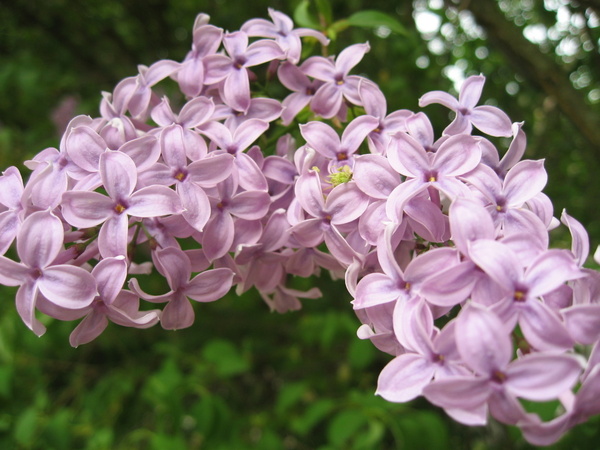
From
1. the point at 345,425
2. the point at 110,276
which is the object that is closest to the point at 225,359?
the point at 345,425

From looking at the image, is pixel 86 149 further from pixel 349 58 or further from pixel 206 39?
pixel 349 58

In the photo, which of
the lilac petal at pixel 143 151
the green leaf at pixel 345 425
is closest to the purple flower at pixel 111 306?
the lilac petal at pixel 143 151

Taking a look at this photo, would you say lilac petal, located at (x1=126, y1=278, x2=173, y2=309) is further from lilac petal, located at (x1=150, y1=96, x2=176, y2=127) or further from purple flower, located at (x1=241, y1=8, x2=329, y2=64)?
purple flower, located at (x1=241, y1=8, x2=329, y2=64)

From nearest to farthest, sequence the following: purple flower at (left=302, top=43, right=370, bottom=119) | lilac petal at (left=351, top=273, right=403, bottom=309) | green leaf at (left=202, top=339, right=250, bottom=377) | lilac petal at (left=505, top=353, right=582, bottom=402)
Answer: lilac petal at (left=505, top=353, right=582, bottom=402), lilac petal at (left=351, top=273, right=403, bottom=309), purple flower at (left=302, top=43, right=370, bottom=119), green leaf at (left=202, top=339, right=250, bottom=377)

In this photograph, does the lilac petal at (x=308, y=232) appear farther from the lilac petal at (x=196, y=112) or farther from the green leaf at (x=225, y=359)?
the green leaf at (x=225, y=359)

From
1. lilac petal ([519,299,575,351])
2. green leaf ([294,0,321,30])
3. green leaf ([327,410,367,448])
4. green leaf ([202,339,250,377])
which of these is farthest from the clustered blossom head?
green leaf ([202,339,250,377])

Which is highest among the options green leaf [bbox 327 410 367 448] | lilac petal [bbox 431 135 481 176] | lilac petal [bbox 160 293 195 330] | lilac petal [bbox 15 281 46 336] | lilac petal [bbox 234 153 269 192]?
lilac petal [bbox 431 135 481 176]

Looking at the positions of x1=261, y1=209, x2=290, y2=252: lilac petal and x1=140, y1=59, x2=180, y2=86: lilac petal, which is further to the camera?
x1=140, y1=59, x2=180, y2=86: lilac petal

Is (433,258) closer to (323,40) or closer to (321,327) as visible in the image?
(323,40)
